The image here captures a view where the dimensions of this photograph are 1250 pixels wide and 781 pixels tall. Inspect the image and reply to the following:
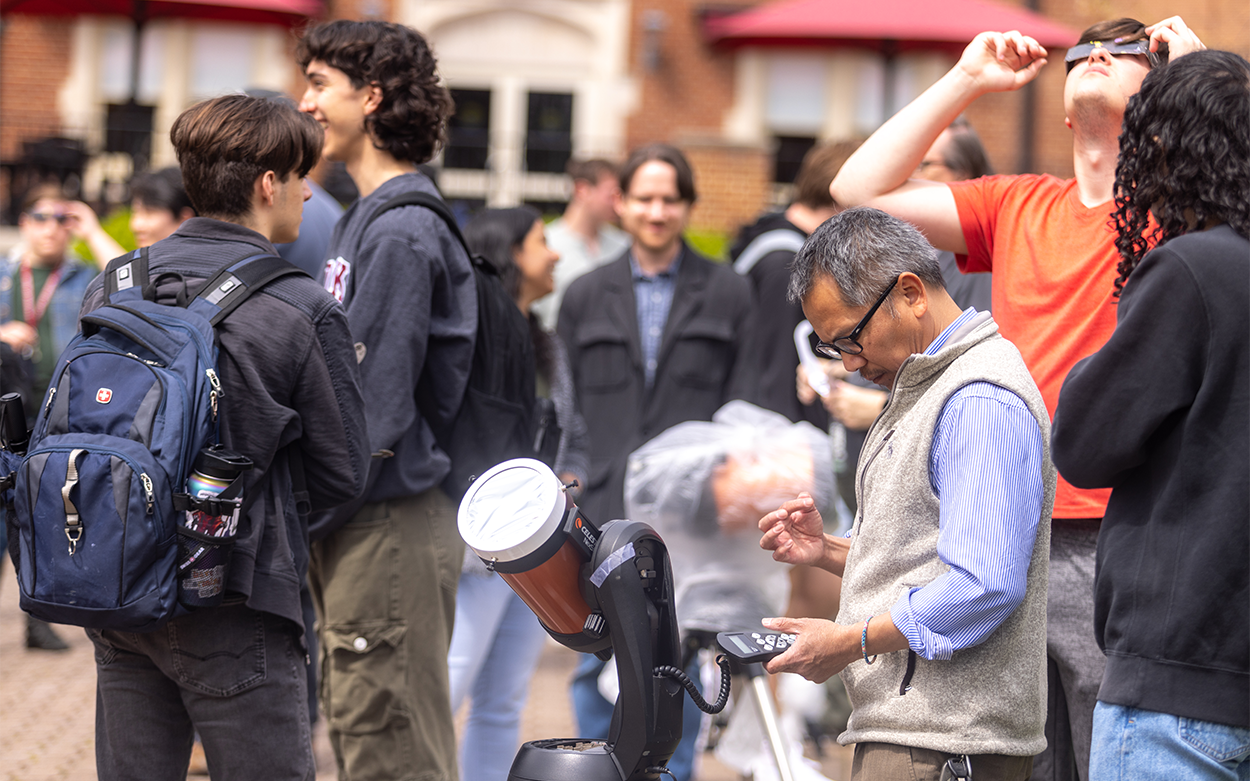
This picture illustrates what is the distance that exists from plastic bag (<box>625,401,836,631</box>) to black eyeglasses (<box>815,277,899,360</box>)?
1.58 m

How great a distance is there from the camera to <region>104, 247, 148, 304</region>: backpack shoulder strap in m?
2.34

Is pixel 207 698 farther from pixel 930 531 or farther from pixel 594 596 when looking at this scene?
pixel 930 531

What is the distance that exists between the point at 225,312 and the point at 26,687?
3854 millimetres

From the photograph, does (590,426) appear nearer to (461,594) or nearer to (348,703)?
(461,594)

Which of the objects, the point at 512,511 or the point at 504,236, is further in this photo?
the point at 504,236

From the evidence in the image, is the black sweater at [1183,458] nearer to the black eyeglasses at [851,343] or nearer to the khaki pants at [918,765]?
the khaki pants at [918,765]

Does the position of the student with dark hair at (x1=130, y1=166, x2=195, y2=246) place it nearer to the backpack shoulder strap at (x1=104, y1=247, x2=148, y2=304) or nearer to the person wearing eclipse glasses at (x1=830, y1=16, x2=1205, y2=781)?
the backpack shoulder strap at (x1=104, y1=247, x2=148, y2=304)

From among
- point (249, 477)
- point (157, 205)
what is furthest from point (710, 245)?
point (249, 477)

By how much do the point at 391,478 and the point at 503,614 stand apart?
2.81 ft

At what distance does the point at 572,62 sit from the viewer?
50.6 ft

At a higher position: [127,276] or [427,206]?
[427,206]

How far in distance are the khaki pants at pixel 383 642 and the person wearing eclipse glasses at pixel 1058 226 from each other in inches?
56.2

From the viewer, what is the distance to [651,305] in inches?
181

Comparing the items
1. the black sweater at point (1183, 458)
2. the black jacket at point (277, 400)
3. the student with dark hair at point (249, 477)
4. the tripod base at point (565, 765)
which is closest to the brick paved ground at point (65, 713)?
the student with dark hair at point (249, 477)
